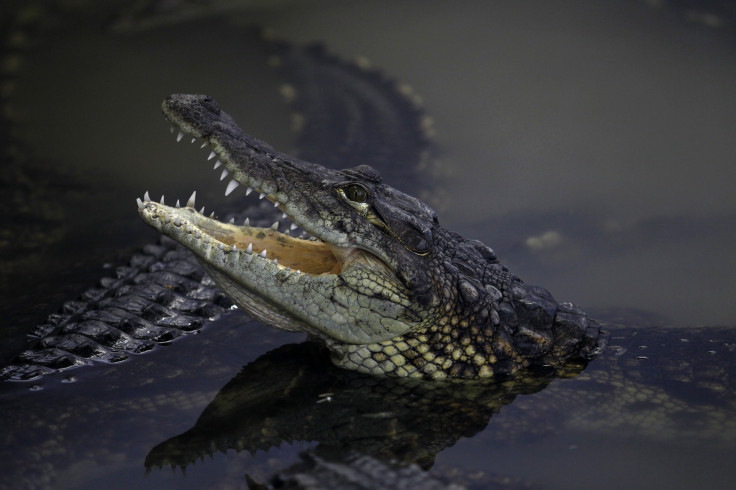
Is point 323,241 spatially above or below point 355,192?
below

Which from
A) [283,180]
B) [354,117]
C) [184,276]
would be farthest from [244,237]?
[354,117]

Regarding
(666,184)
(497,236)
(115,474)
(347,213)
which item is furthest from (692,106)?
(115,474)

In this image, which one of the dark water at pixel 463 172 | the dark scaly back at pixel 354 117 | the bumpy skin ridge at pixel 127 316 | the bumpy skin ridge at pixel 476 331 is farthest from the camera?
the dark scaly back at pixel 354 117

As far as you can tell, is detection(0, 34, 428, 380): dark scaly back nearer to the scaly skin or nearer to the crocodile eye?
the scaly skin

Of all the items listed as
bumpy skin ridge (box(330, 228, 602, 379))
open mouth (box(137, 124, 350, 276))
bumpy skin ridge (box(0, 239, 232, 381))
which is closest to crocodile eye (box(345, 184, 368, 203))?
open mouth (box(137, 124, 350, 276))

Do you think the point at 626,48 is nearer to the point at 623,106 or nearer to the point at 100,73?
the point at 623,106

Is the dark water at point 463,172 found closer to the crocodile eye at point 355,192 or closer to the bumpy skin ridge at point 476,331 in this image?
the bumpy skin ridge at point 476,331

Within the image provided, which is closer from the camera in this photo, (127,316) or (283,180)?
(283,180)

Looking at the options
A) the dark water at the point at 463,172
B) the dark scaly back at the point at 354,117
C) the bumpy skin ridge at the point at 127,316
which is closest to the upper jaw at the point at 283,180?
the dark water at the point at 463,172

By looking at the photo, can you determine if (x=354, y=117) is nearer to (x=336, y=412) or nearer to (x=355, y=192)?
(x=355, y=192)
